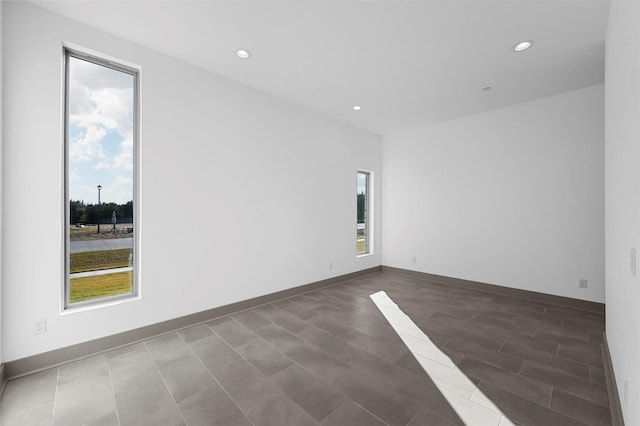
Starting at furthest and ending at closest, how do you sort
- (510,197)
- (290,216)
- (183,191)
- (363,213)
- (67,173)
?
(363,213)
(510,197)
(290,216)
(183,191)
(67,173)

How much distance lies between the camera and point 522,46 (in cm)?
295

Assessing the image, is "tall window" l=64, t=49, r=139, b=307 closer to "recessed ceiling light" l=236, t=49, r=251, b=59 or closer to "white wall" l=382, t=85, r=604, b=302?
"recessed ceiling light" l=236, t=49, r=251, b=59

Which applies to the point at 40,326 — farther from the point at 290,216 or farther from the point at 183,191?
the point at 290,216

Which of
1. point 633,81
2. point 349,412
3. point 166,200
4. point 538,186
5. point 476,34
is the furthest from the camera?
point 538,186

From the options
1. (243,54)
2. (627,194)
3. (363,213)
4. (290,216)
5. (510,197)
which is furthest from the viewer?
(363,213)

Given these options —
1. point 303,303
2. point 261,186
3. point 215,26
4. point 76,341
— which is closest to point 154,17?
point 215,26

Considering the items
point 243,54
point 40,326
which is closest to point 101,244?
point 40,326

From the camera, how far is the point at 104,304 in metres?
2.77

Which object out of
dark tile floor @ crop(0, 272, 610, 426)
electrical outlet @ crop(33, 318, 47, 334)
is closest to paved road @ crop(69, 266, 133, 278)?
electrical outlet @ crop(33, 318, 47, 334)

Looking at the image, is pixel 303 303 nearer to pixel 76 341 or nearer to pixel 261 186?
pixel 261 186

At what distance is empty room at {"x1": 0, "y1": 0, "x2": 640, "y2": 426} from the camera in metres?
2.01

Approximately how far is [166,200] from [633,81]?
3.81 metres

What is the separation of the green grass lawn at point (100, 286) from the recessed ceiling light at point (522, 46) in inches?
191

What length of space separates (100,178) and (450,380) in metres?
3.81
